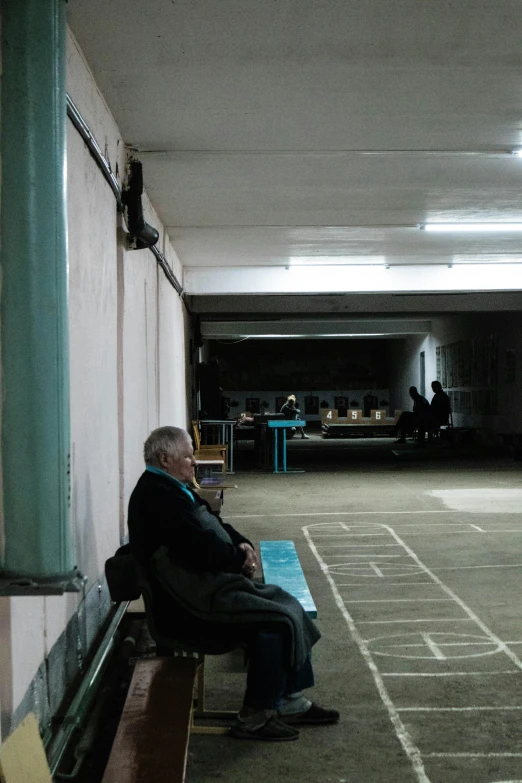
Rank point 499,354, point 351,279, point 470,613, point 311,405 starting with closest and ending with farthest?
1. point 470,613
2. point 351,279
3. point 499,354
4. point 311,405

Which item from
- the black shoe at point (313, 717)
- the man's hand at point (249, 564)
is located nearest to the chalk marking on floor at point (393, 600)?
the black shoe at point (313, 717)

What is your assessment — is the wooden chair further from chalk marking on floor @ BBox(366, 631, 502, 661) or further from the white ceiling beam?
chalk marking on floor @ BBox(366, 631, 502, 661)

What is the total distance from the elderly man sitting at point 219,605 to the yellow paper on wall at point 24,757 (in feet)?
3.24

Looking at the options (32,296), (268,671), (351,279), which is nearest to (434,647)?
(268,671)

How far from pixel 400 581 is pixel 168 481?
3.40 metres

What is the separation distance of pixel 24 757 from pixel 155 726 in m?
0.73

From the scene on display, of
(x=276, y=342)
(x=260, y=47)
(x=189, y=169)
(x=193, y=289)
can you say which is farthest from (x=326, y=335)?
(x=260, y=47)

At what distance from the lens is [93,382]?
4758 mm

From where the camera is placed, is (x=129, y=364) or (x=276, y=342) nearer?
(x=129, y=364)

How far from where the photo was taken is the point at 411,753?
141 inches

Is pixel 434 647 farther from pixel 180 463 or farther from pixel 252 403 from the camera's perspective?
pixel 252 403

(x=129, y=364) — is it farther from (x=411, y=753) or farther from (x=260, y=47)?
(x=411, y=753)

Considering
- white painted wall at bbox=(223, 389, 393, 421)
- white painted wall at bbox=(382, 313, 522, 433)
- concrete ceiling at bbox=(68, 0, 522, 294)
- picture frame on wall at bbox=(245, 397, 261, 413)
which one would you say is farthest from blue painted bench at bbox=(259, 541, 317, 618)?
white painted wall at bbox=(223, 389, 393, 421)

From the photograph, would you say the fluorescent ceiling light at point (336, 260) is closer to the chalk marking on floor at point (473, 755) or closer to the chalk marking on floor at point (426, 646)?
the chalk marking on floor at point (426, 646)
